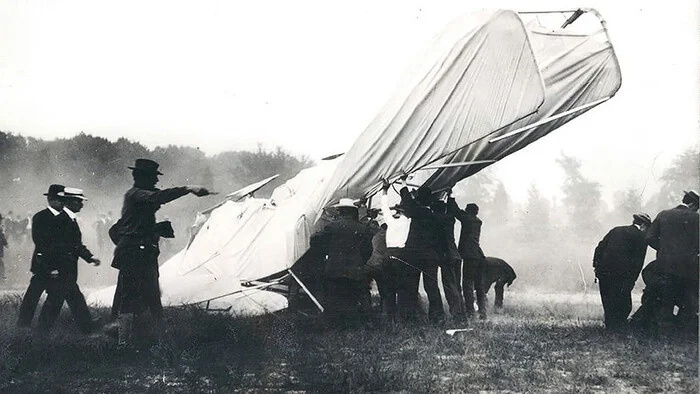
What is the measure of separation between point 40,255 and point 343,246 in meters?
2.82

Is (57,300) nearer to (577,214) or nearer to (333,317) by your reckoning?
(333,317)

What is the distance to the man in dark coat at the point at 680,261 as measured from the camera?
5.71 meters

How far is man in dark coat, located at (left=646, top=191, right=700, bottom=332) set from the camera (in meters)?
5.71

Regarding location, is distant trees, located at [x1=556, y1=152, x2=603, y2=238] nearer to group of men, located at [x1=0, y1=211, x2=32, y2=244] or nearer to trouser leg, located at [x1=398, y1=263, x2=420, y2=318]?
trouser leg, located at [x1=398, y1=263, x2=420, y2=318]

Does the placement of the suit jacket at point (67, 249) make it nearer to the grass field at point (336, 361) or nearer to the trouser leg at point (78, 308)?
the trouser leg at point (78, 308)

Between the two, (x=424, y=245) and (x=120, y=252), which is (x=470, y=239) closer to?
(x=424, y=245)

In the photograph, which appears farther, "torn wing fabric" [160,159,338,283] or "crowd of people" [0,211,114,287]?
"crowd of people" [0,211,114,287]

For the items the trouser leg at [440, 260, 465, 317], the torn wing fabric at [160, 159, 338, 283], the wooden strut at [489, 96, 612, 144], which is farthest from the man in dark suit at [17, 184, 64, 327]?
the wooden strut at [489, 96, 612, 144]

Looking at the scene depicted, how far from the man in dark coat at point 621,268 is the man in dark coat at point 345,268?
251 cm

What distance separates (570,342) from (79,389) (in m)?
4.14

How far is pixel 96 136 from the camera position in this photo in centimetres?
736

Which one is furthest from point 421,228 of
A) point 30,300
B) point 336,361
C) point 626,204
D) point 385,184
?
point 626,204

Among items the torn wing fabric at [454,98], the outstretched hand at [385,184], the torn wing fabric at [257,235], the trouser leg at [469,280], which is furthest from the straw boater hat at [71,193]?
the trouser leg at [469,280]

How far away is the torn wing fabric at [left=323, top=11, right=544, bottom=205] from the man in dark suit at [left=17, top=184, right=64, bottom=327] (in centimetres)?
289
